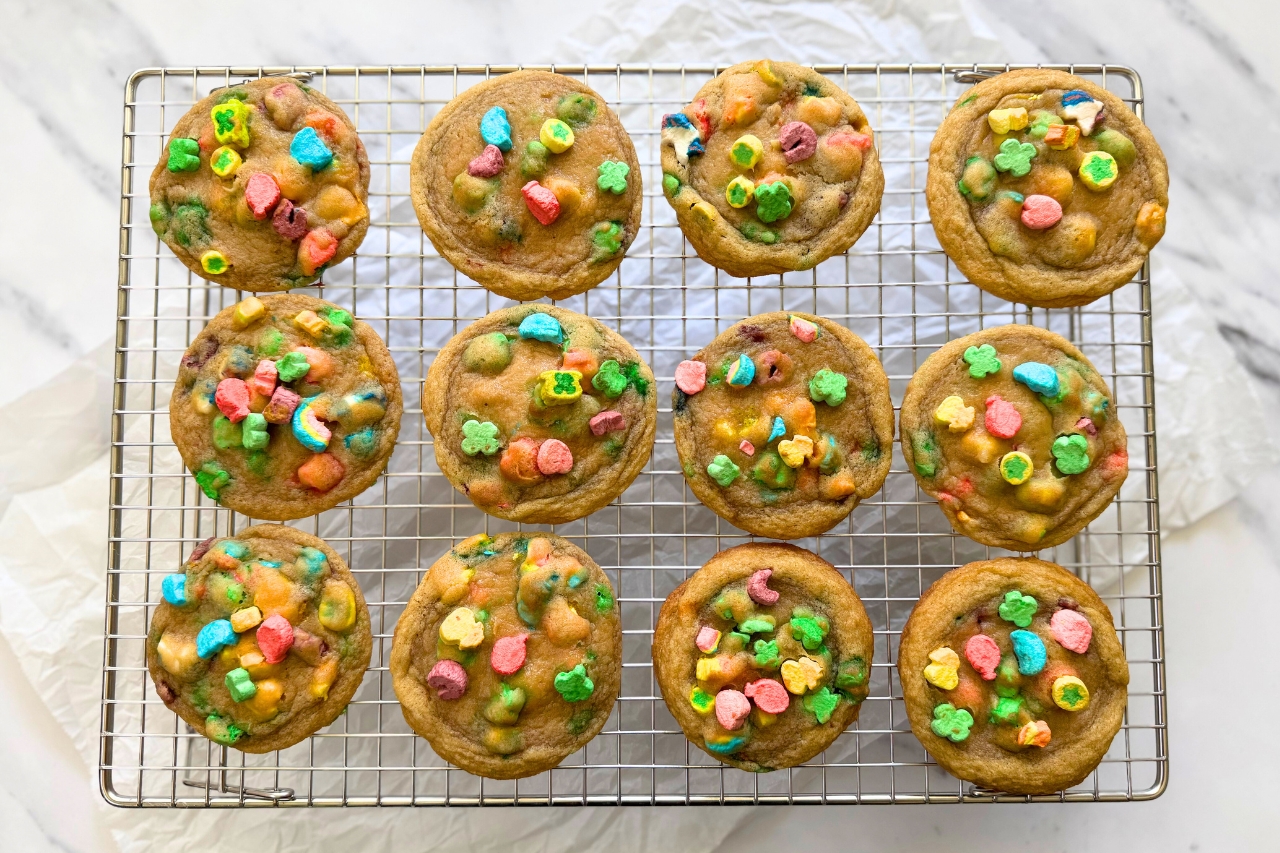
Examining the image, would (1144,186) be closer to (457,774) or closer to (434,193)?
(434,193)

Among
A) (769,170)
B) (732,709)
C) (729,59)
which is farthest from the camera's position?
(729,59)

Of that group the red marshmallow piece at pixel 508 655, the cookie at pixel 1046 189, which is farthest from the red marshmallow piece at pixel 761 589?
the cookie at pixel 1046 189

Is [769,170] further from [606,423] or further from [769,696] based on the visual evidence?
[769,696]

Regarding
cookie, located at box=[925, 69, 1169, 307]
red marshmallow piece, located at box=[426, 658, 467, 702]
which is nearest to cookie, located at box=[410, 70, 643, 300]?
cookie, located at box=[925, 69, 1169, 307]

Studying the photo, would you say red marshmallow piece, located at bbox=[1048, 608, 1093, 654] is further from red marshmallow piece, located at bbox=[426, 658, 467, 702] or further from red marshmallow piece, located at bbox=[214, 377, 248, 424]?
red marshmallow piece, located at bbox=[214, 377, 248, 424]

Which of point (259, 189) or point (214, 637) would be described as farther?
point (259, 189)

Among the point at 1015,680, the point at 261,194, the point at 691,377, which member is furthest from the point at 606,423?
the point at 1015,680

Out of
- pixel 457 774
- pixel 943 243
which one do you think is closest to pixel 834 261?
pixel 943 243

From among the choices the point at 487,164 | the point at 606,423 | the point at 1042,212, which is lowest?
the point at 606,423
